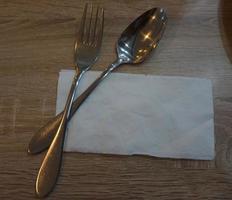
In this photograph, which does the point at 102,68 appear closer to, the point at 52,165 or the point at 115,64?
the point at 115,64

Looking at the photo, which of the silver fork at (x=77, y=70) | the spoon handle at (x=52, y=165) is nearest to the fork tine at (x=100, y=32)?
the silver fork at (x=77, y=70)

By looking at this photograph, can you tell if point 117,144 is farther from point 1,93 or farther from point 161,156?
point 1,93

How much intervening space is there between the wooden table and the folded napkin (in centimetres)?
1

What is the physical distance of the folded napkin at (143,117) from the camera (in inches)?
17.3

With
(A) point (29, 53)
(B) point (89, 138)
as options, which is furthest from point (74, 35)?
(B) point (89, 138)

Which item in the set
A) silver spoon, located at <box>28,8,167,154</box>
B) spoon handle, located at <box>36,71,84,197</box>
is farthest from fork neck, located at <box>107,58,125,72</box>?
spoon handle, located at <box>36,71,84,197</box>

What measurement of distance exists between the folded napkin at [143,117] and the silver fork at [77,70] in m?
0.01

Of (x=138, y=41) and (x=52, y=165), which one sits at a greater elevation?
(x=138, y=41)

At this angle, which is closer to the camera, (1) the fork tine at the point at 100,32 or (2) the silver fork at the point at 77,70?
(2) the silver fork at the point at 77,70

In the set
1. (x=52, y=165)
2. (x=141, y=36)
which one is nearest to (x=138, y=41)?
(x=141, y=36)

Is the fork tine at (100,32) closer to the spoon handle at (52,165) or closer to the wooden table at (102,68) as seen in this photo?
the wooden table at (102,68)

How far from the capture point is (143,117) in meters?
0.46

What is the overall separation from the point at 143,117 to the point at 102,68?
4.2 inches

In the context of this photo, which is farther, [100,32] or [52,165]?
[100,32]
